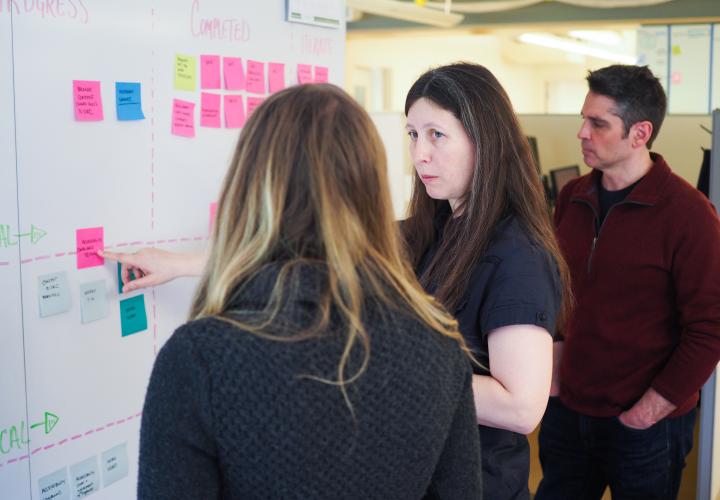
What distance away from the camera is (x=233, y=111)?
191 cm

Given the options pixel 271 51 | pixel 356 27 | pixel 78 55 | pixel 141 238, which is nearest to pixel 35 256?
pixel 141 238

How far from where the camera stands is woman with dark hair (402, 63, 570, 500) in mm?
1271

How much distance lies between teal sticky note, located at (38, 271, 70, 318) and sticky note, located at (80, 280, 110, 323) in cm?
4

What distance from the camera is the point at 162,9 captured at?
1.66 meters

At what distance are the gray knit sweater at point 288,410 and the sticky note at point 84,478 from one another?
2.33ft

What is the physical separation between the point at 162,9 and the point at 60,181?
1.55 feet

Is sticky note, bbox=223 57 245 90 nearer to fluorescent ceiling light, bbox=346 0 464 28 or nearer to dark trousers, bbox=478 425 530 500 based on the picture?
dark trousers, bbox=478 425 530 500

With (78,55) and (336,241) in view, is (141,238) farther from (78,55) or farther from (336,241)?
(336,241)

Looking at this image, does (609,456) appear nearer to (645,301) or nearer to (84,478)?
(645,301)

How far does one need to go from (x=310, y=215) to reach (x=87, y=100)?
796 mm

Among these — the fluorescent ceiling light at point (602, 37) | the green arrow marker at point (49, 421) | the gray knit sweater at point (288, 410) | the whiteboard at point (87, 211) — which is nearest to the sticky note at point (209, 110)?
the whiteboard at point (87, 211)

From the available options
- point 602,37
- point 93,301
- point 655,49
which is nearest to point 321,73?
point 93,301

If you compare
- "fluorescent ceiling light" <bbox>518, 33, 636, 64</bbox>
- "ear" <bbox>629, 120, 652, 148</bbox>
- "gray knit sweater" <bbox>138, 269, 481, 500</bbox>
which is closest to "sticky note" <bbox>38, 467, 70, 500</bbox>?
"gray knit sweater" <bbox>138, 269, 481, 500</bbox>

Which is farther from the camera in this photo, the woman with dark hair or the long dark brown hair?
the long dark brown hair
